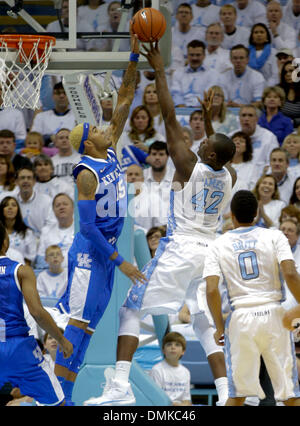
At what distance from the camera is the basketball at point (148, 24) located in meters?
6.23

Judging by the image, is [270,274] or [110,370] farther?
[110,370]

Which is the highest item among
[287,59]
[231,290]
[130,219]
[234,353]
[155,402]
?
[287,59]

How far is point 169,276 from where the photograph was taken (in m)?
6.12

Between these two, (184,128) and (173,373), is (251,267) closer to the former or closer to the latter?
(173,373)

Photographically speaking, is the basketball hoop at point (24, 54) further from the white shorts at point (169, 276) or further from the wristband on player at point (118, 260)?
the white shorts at point (169, 276)

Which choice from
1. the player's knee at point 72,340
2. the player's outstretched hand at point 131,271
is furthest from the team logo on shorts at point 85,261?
the player's knee at point 72,340

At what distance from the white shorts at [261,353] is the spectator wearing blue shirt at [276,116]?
5.51 meters

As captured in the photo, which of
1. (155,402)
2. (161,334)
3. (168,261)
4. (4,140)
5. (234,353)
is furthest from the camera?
(4,140)

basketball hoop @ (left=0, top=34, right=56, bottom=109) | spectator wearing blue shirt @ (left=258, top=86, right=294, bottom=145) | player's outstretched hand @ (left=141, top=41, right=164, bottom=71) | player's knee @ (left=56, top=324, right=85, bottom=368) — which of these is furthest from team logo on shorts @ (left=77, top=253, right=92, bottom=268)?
spectator wearing blue shirt @ (left=258, top=86, right=294, bottom=145)

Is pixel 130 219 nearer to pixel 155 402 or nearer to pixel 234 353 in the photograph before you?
pixel 155 402

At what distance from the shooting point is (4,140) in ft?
34.8

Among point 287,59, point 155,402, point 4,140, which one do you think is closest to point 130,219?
point 155,402

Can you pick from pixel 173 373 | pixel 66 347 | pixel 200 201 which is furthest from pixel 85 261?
pixel 173 373

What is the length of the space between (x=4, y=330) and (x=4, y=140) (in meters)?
5.42
